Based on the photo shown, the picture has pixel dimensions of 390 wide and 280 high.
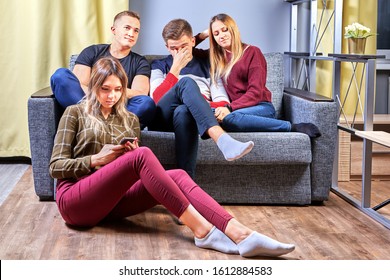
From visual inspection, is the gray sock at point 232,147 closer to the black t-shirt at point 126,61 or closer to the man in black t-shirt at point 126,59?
the man in black t-shirt at point 126,59

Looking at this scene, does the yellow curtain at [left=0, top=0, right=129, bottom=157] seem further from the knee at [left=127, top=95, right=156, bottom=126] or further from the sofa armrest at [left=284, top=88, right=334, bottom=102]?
the sofa armrest at [left=284, top=88, right=334, bottom=102]

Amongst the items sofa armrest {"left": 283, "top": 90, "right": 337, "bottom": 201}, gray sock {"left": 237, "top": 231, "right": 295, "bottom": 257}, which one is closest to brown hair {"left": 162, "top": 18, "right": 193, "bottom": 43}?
sofa armrest {"left": 283, "top": 90, "right": 337, "bottom": 201}

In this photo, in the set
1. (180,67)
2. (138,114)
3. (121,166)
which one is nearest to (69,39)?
(180,67)

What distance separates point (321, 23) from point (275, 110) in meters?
0.74

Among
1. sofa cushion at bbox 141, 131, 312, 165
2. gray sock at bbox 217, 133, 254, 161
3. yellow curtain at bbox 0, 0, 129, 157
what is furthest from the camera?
yellow curtain at bbox 0, 0, 129, 157

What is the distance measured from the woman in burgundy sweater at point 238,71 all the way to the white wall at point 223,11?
2.13ft

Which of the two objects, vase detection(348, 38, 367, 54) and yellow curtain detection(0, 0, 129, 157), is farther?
yellow curtain detection(0, 0, 129, 157)

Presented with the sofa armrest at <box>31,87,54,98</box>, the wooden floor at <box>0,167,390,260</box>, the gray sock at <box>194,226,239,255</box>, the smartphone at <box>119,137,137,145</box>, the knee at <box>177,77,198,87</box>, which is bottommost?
the wooden floor at <box>0,167,390,260</box>

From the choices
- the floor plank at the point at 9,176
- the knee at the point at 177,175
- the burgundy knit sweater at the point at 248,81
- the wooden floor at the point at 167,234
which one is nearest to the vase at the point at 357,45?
the burgundy knit sweater at the point at 248,81

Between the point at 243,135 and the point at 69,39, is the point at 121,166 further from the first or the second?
the point at 69,39

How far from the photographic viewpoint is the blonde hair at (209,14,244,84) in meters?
3.82

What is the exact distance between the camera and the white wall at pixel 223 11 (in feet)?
14.8

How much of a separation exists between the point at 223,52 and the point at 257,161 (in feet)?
2.37

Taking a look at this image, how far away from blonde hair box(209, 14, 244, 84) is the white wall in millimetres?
621
